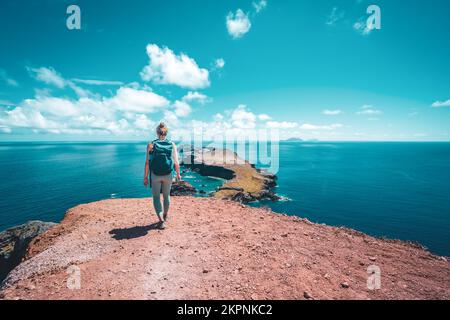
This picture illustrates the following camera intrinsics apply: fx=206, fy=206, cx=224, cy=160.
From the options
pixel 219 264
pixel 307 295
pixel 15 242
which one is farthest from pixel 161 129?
pixel 15 242

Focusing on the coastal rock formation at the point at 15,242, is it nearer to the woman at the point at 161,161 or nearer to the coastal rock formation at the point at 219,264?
the coastal rock formation at the point at 219,264

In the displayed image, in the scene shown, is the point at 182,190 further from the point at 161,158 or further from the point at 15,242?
the point at 161,158

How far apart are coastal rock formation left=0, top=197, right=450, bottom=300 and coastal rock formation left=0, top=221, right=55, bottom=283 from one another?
34.4 feet

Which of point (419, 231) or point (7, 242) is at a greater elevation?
point (7, 242)

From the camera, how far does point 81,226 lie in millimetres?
8789

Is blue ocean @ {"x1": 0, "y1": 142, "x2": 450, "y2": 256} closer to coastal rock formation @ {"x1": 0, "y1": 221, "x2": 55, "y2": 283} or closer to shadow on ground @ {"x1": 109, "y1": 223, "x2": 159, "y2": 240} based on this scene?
coastal rock formation @ {"x1": 0, "y1": 221, "x2": 55, "y2": 283}

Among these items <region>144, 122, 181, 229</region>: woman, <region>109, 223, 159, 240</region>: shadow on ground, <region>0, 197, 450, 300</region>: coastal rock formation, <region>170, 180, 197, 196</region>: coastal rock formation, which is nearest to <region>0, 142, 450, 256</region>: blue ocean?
<region>170, 180, 197, 196</region>: coastal rock formation

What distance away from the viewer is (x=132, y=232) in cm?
790

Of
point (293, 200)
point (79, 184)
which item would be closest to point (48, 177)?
point (79, 184)

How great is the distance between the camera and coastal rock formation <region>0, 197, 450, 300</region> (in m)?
4.82

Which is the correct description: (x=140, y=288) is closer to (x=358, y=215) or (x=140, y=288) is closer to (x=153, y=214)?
(x=153, y=214)

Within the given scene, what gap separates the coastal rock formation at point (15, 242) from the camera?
54.2ft

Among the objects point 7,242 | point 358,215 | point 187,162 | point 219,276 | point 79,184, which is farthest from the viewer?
point 187,162
